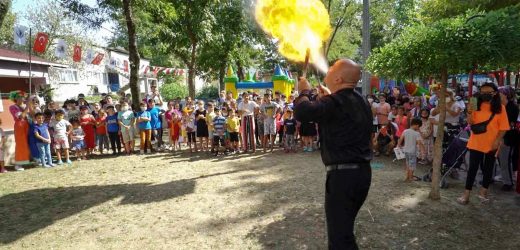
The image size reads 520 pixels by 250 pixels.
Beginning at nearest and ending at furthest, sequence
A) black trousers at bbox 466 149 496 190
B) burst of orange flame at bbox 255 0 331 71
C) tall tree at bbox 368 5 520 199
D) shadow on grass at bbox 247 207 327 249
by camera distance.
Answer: shadow on grass at bbox 247 207 327 249, tall tree at bbox 368 5 520 199, burst of orange flame at bbox 255 0 331 71, black trousers at bbox 466 149 496 190

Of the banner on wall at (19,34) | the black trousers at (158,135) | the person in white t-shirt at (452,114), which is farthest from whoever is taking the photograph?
the banner on wall at (19,34)

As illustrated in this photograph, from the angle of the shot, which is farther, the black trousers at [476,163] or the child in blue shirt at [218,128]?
the child in blue shirt at [218,128]

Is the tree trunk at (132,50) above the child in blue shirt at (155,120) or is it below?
above

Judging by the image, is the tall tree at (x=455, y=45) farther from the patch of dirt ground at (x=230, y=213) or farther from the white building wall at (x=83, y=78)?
the white building wall at (x=83, y=78)

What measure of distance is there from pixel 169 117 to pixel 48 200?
595cm

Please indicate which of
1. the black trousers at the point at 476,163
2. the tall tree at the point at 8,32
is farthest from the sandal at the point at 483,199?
the tall tree at the point at 8,32

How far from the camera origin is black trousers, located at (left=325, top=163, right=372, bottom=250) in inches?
124

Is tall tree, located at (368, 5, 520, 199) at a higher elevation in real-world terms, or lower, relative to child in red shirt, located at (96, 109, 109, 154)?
higher

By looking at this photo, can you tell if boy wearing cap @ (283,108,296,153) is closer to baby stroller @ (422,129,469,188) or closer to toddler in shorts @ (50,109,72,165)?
baby stroller @ (422,129,469,188)

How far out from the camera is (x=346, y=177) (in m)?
3.15

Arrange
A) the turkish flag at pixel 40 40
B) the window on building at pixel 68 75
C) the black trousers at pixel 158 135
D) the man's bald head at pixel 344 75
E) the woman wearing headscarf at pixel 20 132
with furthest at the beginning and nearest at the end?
1. the window on building at pixel 68 75
2. the turkish flag at pixel 40 40
3. the black trousers at pixel 158 135
4. the woman wearing headscarf at pixel 20 132
5. the man's bald head at pixel 344 75

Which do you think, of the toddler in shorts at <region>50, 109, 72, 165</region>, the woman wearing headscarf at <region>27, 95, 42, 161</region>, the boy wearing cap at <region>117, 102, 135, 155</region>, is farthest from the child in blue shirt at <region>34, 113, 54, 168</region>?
the boy wearing cap at <region>117, 102, 135, 155</region>

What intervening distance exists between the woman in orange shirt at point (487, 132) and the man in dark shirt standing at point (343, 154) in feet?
11.4

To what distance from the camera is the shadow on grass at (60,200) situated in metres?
5.78
